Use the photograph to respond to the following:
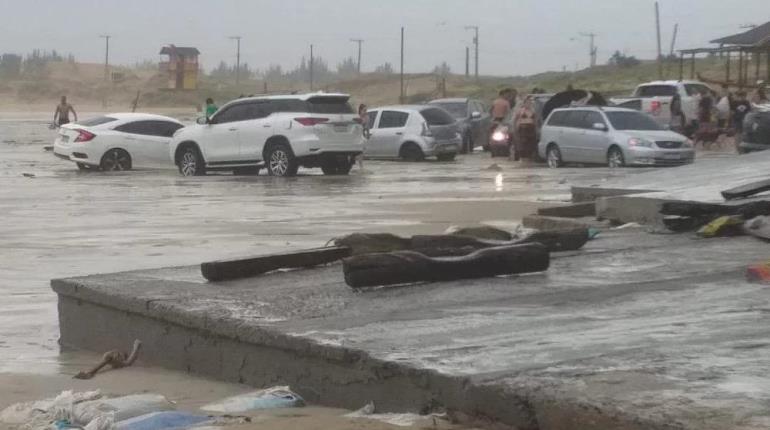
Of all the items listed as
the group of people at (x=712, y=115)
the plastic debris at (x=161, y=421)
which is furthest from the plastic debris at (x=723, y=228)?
the group of people at (x=712, y=115)

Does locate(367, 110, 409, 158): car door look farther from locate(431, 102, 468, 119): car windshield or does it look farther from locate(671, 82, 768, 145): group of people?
locate(671, 82, 768, 145): group of people

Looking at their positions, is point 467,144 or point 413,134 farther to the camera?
point 467,144

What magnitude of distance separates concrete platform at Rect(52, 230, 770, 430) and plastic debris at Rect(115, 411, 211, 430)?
511mm

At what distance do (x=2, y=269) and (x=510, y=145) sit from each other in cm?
2253

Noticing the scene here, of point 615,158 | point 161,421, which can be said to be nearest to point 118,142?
point 615,158

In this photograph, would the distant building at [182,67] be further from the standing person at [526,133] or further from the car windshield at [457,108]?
the standing person at [526,133]

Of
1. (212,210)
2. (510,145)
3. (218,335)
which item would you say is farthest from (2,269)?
(510,145)

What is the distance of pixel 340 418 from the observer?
205 inches

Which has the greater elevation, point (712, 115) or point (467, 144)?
point (712, 115)

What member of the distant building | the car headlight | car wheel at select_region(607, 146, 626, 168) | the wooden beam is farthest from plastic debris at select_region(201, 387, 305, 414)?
the distant building

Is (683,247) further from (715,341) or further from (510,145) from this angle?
(510,145)

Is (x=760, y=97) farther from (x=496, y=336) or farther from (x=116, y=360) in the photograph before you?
(x=496, y=336)

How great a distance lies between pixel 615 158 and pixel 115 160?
33.9ft

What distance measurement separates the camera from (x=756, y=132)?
19.4 meters
